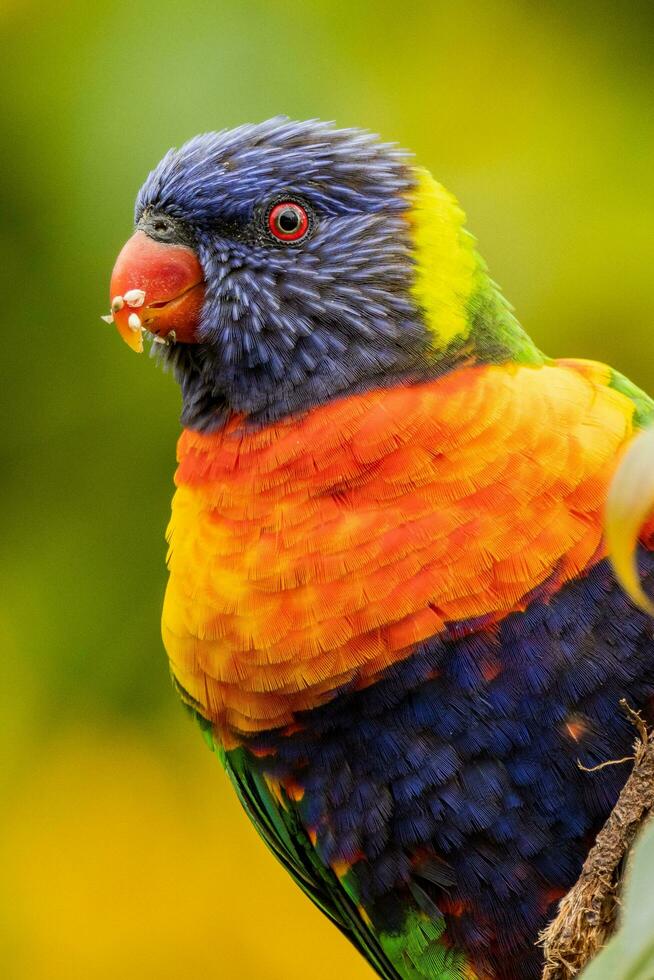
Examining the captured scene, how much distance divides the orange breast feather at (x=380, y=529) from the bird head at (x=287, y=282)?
107 millimetres

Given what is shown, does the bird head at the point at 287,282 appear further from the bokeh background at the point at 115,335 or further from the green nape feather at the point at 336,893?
the bokeh background at the point at 115,335

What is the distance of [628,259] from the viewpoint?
366 centimetres

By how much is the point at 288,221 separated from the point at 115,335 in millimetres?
1797

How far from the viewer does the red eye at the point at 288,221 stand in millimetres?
2084

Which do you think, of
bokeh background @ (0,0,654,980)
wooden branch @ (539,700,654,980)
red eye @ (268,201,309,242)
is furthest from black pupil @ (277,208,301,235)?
bokeh background @ (0,0,654,980)

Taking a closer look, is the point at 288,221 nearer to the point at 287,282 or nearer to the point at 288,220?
the point at 288,220

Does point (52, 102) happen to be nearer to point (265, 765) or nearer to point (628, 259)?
point (628, 259)

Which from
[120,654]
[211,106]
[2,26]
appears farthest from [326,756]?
[2,26]

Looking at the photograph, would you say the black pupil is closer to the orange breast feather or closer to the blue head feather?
the blue head feather

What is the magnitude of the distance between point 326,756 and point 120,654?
198 cm

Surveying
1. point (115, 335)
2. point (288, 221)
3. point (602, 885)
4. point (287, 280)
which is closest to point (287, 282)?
point (287, 280)

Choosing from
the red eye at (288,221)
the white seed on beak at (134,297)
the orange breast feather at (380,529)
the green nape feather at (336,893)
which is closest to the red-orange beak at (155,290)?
the white seed on beak at (134,297)

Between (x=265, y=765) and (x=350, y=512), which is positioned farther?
(x=265, y=765)

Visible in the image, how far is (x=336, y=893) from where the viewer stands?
2.20 meters
